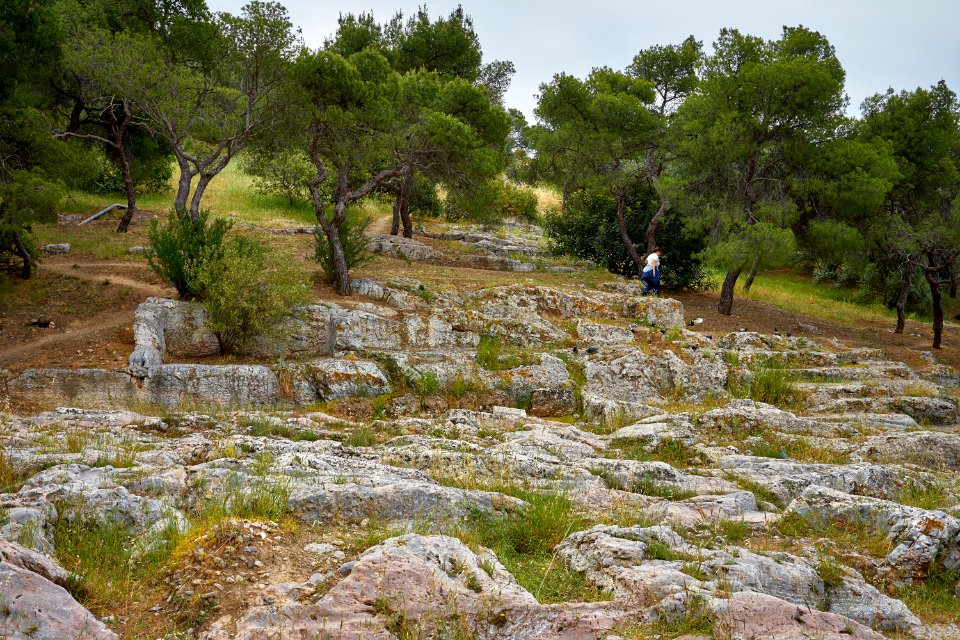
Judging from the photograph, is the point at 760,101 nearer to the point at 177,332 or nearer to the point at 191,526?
the point at 177,332

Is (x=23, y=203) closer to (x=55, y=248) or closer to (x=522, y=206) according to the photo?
(x=55, y=248)

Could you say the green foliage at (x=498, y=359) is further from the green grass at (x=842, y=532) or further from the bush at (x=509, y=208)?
the bush at (x=509, y=208)

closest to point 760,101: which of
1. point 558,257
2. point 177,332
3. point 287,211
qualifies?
point 558,257

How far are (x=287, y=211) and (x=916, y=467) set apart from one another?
31.5 m

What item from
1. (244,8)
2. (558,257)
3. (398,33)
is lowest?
(558,257)

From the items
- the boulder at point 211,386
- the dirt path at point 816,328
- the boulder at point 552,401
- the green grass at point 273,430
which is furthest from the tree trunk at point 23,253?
the dirt path at point 816,328

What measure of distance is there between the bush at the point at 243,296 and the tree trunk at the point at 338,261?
3.62 metres

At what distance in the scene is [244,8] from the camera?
59.6 ft

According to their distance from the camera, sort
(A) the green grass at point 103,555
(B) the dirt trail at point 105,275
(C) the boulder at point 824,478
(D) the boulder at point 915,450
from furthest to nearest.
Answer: (B) the dirt trail at point 105,275, (D) the boulder at point 915,450, (C) the boulder at point 824,478, (A) the green grass at point 103,555

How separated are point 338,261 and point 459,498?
12.3 meters

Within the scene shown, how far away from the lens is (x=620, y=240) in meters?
27.0

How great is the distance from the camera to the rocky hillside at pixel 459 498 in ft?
12.5

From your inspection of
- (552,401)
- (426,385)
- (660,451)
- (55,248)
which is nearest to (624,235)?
(552,401)

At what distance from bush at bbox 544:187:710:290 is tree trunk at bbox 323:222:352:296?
510 inches
